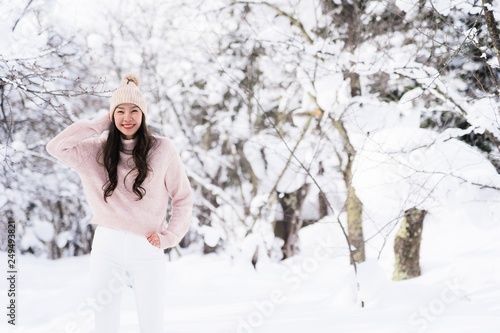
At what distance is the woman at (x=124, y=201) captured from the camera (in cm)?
257

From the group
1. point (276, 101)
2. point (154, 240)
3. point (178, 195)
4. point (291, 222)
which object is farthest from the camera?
point (291, 222)

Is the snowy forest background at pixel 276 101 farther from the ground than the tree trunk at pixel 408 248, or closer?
farther from the ground

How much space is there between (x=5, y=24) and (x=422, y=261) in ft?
21.8

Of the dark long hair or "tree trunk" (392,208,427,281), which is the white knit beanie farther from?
"tree trunk" (392,208,427,281)

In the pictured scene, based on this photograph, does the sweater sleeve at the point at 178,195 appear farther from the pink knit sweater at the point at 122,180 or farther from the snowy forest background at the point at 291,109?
the snowy forest background at the point at 291,109

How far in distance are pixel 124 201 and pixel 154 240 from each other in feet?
0.82

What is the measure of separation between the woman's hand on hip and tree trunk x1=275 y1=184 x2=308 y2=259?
9.91 m

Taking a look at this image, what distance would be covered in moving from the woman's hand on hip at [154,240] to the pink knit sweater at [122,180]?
0.02 metres

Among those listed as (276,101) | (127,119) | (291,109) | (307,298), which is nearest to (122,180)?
(127,119)

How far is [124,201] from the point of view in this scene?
2.60 m

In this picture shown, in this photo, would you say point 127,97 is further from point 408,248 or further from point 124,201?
point 408,248

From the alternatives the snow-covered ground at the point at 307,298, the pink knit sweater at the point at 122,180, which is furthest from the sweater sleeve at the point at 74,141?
the snow-covered ground at the point at 307,298

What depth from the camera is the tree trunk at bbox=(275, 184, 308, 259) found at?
13016 mm

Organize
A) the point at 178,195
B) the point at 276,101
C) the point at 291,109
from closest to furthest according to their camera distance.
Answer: the point at 178,195
the point at 291,109
the point at 276,101
